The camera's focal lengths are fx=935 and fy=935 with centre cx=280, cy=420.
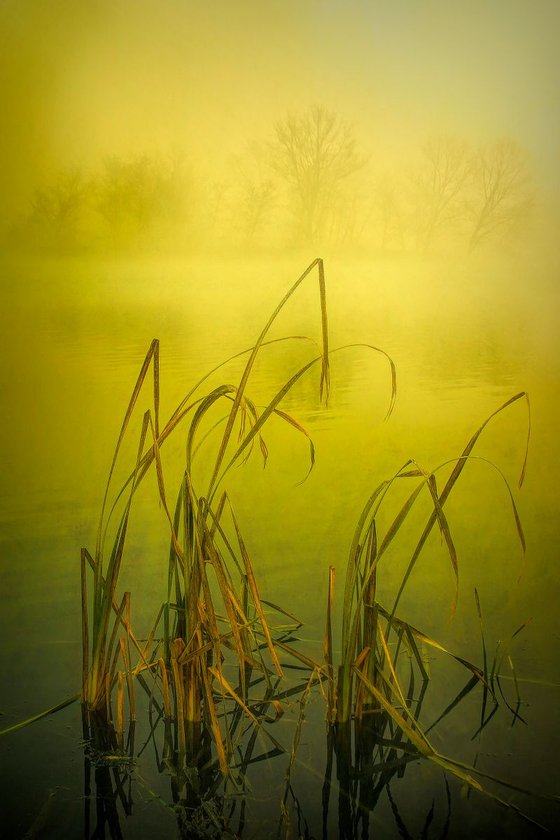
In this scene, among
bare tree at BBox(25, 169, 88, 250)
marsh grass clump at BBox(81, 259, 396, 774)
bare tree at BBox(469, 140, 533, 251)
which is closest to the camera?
marsh grass clump at BBox(81, 259, 396, 774)

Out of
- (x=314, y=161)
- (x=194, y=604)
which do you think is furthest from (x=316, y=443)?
(x=314, y=161)

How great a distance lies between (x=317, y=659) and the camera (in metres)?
1.90

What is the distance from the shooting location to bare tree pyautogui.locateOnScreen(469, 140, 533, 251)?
1.96 m

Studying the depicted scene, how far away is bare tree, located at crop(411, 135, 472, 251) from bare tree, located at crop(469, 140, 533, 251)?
1.0 inches

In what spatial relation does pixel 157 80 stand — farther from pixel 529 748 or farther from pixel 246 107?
pixel 529 748

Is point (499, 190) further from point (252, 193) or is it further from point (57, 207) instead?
point (57, 207)

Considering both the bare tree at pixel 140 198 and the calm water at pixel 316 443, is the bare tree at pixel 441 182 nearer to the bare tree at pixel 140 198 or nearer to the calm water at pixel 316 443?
the calm water at pixel 316 443

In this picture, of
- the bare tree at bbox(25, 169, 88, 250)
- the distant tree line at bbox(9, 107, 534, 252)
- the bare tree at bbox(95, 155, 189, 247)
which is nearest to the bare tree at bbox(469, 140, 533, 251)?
the distant tree line at bbox(9, 107, 534, 252)

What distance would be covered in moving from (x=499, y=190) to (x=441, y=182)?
0.13m

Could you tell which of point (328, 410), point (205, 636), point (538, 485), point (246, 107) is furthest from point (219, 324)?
point (538, 485)

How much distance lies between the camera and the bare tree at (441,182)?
6.40 feet

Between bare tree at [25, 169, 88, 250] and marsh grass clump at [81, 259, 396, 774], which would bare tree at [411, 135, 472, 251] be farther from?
bare tree at [25, 169, 88, 250]

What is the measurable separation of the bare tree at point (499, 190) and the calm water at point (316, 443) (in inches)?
3.2

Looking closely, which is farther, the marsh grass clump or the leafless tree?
the leafless tree
